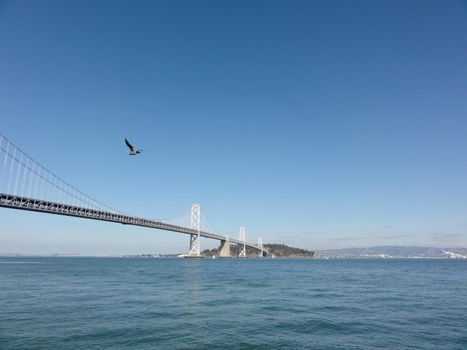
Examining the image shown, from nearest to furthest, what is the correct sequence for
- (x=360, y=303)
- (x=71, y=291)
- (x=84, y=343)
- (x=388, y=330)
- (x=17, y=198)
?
1. (x=84, y=343)
2. (x=388, y=330)
3. (x=360, y=303)
4. (x=71, y=291)
5. (x=17, y=198)

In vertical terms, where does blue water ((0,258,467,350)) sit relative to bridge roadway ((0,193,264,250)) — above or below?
below

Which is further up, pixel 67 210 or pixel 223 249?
pixel 67 210

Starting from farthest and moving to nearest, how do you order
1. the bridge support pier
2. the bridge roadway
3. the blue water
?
the bridge support pier → the bridge roadway → the blue water

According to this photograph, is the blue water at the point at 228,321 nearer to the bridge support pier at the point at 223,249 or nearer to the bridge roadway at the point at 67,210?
the bridge roadway at the point at 67,210

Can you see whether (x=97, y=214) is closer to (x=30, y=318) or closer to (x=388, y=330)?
(x=30, y=318)

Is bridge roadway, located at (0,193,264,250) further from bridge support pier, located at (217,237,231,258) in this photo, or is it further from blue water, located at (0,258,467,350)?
bridge support pier, located at (217,237,231,258)

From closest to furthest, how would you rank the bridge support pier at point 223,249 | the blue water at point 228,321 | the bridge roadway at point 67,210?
the blue water at point 228,321
the bridge roadway at point 67,210
the bridge support pier at point 223,249

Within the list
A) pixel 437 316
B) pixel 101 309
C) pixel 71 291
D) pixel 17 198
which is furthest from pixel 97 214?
pixel 437 316

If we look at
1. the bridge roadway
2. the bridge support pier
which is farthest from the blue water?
the bridge support pier

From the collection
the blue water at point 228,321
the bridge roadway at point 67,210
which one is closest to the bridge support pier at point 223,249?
the bridge roadway at point 67,210

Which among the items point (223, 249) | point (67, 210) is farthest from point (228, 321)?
point (223, 249)

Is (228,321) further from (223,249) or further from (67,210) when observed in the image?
(223,249)
